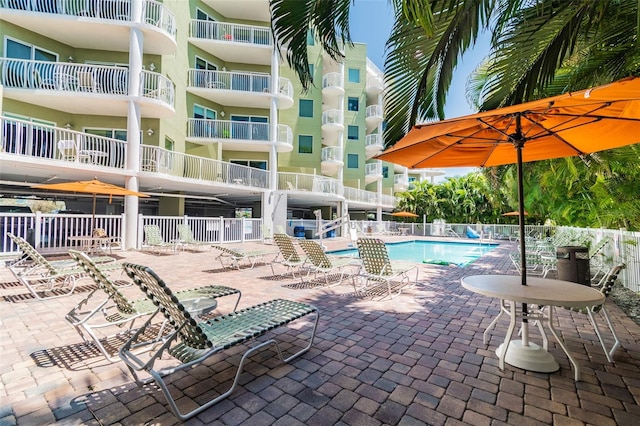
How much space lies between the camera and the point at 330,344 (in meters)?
3.49

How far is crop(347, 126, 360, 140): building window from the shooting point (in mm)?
29027

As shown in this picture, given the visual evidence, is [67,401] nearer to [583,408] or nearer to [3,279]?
[583,408]

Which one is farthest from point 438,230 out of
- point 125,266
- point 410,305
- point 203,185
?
point 125,266

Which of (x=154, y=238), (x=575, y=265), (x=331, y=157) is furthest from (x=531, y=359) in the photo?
(x=331, y=157)

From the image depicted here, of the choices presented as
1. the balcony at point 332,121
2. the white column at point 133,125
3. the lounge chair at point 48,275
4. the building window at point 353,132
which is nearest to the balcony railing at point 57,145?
the white column at point 133,125

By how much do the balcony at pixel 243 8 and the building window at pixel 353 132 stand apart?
40.9ft

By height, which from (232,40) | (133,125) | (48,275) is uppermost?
(232,40)

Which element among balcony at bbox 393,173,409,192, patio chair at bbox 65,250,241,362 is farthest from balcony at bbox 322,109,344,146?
patio chair at bbox 65,250,241,362

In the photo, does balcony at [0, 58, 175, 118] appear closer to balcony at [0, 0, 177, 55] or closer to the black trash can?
balcony at [0, 0, 177, 55]

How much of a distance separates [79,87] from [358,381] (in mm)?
15469

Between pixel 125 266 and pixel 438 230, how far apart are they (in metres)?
25.5

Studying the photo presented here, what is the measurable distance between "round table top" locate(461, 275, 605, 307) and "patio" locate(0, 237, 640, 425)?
738mm

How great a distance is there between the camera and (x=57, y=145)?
34.2 feet

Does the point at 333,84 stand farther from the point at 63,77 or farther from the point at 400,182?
the point at 63,77
